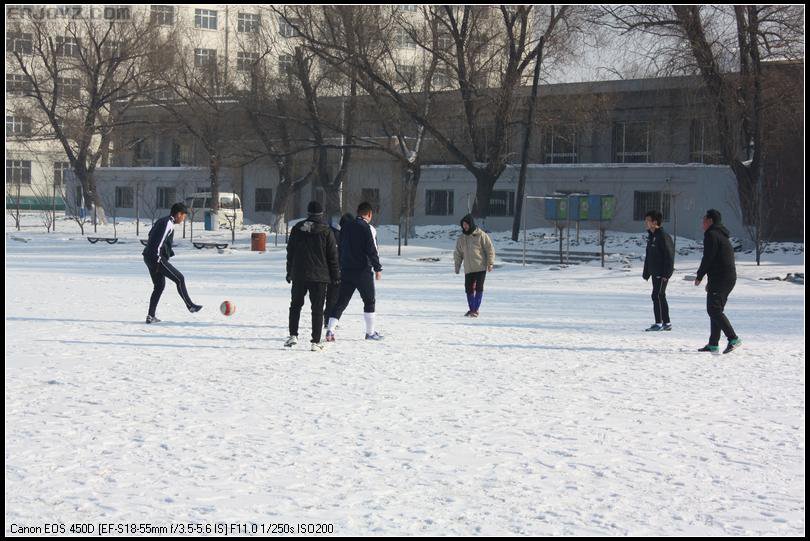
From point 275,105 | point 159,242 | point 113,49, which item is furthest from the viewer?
point 113,49

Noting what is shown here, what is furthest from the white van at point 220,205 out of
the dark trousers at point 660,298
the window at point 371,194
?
the dark trousers at point 660,298

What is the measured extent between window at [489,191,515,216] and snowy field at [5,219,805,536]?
35191mm

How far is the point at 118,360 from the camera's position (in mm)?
12656

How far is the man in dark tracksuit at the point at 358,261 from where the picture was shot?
14867mm

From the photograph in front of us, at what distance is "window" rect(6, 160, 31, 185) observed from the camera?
3404 inches

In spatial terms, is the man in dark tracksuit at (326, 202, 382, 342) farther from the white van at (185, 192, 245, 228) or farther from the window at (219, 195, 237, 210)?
Result: the window at (219, 195, 237, 210)

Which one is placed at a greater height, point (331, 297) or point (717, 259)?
point (717, 259)

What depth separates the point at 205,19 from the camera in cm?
9506

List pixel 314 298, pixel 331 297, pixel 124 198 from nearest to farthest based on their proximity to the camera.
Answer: pixel 314 298
pixel 331 297
pixel 124 198

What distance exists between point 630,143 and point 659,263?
117ft

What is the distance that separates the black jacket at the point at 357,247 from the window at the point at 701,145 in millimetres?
33505

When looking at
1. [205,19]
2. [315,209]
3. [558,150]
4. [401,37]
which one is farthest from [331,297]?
[205,19]

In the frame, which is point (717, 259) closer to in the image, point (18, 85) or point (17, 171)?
point (18, 85)

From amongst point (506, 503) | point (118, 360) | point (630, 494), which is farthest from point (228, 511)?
point (118, 360)
